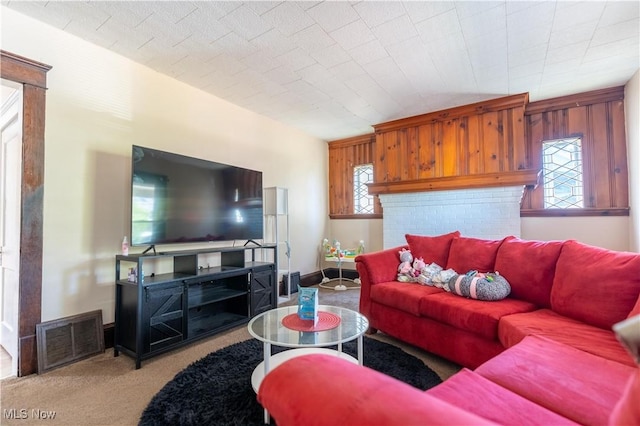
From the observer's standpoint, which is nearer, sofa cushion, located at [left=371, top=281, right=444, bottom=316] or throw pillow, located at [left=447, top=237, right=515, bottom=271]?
sofa cushion, located at [left=371, top=281, right=444, bottom=316]

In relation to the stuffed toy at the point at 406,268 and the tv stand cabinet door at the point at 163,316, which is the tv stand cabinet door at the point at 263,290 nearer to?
the tv stand cabinet door at the point at 163,316

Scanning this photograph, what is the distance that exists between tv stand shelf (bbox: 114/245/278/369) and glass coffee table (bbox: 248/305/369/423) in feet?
2.74

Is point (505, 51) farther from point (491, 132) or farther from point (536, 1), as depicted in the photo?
point (491, 132)

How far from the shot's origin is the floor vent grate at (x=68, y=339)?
6.83 ft

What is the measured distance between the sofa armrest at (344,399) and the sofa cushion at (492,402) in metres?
0.48

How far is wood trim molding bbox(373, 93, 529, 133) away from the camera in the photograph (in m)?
3.52

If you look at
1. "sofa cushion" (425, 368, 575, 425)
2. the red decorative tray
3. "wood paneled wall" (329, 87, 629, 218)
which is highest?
"wood paneled wall" (329, 87, 629, 218)

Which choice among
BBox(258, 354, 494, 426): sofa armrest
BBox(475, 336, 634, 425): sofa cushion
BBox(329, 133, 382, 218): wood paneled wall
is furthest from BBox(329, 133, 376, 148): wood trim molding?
BBox(258, 354, 494, 426): sofa armrest

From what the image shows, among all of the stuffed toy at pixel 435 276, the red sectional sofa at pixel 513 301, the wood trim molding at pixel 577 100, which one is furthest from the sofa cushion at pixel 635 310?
the wood trim molding at pixel 577 100

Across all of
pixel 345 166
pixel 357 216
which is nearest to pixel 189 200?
pixel 357 216

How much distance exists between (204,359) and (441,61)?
3.25 meters

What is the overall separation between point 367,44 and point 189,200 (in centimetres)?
209

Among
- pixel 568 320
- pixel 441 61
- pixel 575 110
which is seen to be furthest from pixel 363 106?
pixel 568 320

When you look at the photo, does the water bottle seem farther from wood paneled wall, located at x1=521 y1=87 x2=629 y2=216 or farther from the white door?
wood paneled wall, located at x1=521 y1=87 x2=629 y2=216
